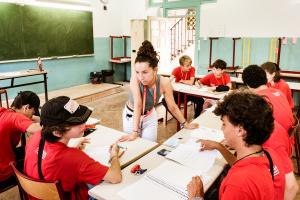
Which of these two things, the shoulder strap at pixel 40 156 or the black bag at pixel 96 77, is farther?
the black bag at pixel 96 77

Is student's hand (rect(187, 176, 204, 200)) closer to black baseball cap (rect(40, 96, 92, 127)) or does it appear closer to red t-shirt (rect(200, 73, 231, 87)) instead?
black baseball cap (rect(40, 96, 92, 127))

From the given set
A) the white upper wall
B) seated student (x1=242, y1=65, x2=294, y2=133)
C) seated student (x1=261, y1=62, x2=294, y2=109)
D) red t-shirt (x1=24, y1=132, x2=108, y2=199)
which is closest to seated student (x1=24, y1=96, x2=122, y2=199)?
red t-shirt (x1=24, y1=132, x2=108, y2=199)

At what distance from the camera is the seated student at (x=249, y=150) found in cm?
105

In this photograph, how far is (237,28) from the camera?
21.3ft

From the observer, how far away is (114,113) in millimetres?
5484

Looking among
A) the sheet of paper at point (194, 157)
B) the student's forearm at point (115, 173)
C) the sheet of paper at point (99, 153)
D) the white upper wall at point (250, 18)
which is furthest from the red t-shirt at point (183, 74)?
the student's forearm at point (115, 173)

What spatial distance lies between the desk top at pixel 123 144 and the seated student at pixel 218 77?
8.31 feet

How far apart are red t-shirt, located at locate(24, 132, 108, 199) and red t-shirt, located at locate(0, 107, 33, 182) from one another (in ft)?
2.20

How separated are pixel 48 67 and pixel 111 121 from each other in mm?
2458

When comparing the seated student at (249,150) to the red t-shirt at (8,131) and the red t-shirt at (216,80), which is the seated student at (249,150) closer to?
the red t-shirt at (8,131)

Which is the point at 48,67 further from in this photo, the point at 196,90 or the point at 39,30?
the point at 196,90

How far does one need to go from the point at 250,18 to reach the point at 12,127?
5880 millimetres

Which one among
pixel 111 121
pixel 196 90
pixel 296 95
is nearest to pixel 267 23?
pixel 296 95

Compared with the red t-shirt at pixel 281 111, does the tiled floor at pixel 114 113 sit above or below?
below
